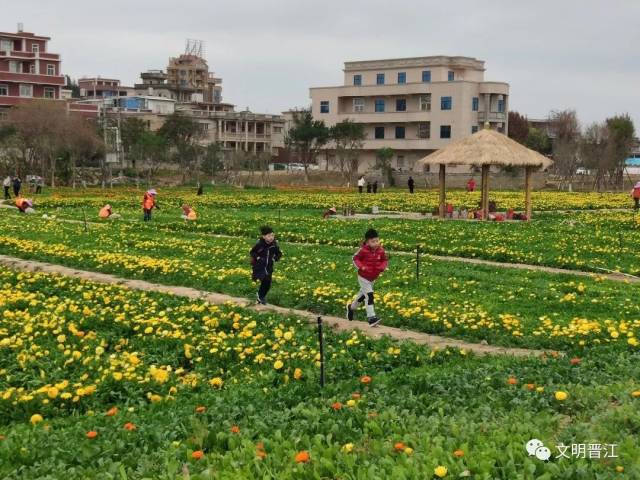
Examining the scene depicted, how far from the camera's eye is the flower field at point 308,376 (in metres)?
5.79

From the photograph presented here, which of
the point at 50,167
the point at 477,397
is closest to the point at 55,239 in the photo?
the point at 477,397

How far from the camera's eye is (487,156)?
3288cm

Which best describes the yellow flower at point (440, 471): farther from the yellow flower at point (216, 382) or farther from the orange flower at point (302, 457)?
the yellow flower at point (216, 382)

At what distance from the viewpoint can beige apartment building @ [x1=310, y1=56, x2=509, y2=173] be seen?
78.5 m

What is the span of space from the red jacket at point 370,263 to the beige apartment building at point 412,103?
213 feet

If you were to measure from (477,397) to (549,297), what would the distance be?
21.3 feet

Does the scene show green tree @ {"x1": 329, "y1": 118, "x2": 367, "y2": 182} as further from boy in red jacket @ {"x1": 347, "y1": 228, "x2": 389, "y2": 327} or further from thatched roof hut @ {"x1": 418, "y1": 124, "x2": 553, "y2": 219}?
boy in red jacket @ {"x1": 347, "y1": 228, "x2": 389, "y2": 327}

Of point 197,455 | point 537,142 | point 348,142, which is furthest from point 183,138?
point 197,455

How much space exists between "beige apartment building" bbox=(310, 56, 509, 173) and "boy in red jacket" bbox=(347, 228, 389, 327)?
213 ft

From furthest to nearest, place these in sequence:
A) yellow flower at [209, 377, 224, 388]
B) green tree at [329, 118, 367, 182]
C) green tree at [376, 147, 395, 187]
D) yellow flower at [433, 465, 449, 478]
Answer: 1. green tree at [329, 118, 367, 182]
2. green tree at [376, 147, 395, 187]
3. yellow flower at [209, 377, 224, 388]
4. yellow flower at [433, 465, 449, 478]

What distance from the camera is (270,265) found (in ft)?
43.5

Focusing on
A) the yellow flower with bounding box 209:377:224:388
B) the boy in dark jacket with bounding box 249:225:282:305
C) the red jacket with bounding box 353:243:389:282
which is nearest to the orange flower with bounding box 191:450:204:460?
the yellow flower with bounding box 209:377:224:388

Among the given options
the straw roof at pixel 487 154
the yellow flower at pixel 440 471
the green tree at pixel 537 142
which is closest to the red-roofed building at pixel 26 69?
the green tree at pixel 537 142

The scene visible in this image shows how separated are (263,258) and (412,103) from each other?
231ft
